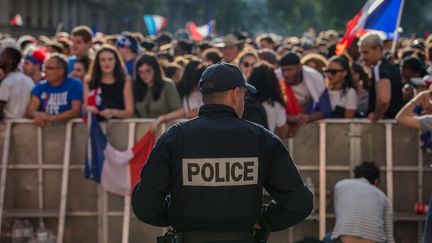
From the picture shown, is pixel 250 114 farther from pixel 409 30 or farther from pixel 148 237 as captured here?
pixel 409 30

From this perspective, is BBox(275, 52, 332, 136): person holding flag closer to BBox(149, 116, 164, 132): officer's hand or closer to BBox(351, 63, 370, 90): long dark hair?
BBox(351, 63, 370, 90): long dark hair

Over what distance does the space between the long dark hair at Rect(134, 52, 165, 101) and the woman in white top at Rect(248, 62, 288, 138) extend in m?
1.41

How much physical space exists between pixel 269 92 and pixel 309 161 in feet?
3.76

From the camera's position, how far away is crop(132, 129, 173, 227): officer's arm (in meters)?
5.98

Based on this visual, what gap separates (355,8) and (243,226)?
68.0 meters

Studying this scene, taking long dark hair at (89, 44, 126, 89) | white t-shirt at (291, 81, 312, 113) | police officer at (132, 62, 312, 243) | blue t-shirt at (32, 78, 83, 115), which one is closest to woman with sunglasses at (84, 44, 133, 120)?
long dark hair at (89, 44, 126, 89)

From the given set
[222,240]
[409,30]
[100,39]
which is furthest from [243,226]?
[409,30]

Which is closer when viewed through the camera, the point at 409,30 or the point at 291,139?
the point at 291,139

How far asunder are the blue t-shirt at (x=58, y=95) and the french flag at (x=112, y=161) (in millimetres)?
416

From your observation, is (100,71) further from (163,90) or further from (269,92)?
(269,92)

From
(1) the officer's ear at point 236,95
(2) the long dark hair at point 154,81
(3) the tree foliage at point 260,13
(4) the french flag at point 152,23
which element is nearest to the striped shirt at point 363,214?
(2) the long dark hair at point 154,81

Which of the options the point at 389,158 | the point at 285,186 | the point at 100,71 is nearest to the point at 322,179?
the point at 389,158

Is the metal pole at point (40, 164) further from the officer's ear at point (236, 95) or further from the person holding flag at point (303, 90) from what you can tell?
the officer's ear at point (236, 95)

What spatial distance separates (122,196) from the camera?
35.6ft
